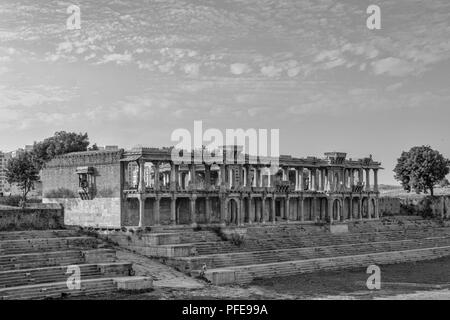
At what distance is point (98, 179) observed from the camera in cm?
5531

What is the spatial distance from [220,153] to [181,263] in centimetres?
1698

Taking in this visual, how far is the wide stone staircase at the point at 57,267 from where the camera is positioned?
115 feet

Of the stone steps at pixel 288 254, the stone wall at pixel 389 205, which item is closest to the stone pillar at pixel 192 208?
the stone steps at pixel 288 254

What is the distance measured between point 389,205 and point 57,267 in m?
54.3

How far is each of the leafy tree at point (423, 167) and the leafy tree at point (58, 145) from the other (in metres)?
40.8

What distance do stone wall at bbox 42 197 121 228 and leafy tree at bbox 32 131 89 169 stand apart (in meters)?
22.4

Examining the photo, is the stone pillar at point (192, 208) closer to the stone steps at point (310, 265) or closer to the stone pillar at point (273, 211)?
Result: the stone pillar at point (273, 211)

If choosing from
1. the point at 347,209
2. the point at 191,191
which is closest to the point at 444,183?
the point at 347,209

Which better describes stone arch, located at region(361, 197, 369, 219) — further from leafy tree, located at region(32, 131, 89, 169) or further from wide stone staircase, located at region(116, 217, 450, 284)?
leafy tree, located at region(32, 131, 89, 169)

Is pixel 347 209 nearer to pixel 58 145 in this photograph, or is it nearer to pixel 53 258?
pixel 58 145
